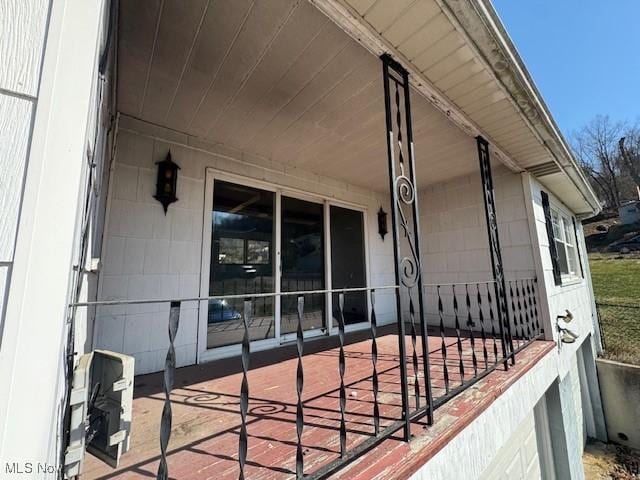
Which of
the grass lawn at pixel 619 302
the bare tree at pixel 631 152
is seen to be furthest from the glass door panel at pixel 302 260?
the bare tree at pixel 631 152

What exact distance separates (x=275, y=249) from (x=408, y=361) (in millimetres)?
1951

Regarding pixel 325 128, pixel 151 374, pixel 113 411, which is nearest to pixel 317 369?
pixel 151 374

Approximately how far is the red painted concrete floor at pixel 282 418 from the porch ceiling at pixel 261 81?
7.65 ft

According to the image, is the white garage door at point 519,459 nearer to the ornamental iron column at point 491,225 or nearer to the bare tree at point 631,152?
the ornamental iron column at point 491,225

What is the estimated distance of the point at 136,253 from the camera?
8.40 ft

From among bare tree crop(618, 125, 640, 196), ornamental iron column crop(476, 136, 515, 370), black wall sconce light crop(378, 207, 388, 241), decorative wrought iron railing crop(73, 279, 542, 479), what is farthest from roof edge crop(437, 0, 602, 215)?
bare tree crop(618, 125, 640, 196)

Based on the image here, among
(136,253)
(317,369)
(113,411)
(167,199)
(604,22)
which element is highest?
(604,22)

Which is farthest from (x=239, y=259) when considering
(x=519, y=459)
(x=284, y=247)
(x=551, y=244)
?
(x=551, y=244)

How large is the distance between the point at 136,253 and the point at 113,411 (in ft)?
6.58

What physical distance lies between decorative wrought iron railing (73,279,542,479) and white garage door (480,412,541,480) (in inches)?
30.9

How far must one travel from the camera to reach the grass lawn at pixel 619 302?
6.10 metres

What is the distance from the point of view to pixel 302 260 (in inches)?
153

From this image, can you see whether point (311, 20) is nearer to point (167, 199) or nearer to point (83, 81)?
point (83, 81)

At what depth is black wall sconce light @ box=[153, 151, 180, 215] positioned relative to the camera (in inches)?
106
